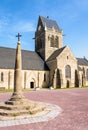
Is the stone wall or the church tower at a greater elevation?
the church tower

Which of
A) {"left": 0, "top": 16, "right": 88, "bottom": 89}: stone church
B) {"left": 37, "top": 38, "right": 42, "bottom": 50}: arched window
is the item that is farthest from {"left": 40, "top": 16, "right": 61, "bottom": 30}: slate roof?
{"left": 37, "top": 38, "right": 42, "bottom": 50}: arched window

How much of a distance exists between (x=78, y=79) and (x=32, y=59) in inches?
482

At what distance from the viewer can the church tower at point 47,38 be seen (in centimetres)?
4675

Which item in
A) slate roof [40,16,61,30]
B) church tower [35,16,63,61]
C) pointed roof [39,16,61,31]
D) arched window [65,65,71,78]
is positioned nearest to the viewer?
arched window [65,65,71,78]

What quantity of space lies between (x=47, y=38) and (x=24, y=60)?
10.1m

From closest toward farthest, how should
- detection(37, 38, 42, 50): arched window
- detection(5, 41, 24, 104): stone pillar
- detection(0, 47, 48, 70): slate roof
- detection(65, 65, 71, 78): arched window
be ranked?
detection(5, 41, 24, 104): stone pillar
detection(0, 47, 48, 70): slate roof
detection(65, 65, 71, 78): arched window
detection(37, 38, 42, 50): arched window

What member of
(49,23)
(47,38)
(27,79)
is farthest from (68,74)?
(49,23)

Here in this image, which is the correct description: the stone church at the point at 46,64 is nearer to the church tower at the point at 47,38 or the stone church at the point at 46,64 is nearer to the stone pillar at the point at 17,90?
the church tower at the point at 47,38

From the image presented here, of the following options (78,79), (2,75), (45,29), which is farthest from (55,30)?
(2,75)

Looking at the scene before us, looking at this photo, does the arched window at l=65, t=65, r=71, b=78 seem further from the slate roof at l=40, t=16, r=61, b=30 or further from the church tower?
the slate roof at l=40, t=16, r=61, b=30

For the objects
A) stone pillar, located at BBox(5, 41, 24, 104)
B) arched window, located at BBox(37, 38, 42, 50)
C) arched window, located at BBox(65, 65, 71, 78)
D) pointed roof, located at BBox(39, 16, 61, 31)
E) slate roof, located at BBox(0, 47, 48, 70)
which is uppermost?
pointed roof, located at BBox(39, 16, 61, 31)

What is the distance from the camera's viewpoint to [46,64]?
44656 millimetres

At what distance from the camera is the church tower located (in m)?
46.7

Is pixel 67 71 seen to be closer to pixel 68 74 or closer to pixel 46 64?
pixel 68 74
